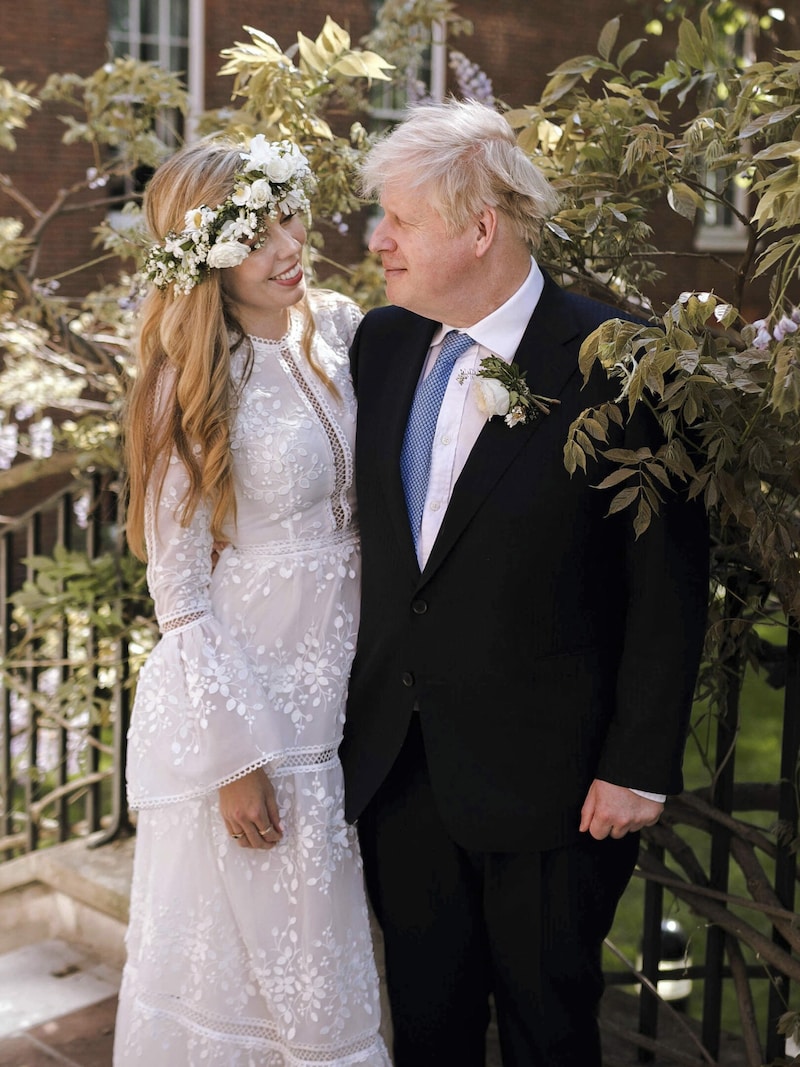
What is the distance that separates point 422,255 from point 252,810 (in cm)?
114

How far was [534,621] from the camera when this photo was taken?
89.2 inches

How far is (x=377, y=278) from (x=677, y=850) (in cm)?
202

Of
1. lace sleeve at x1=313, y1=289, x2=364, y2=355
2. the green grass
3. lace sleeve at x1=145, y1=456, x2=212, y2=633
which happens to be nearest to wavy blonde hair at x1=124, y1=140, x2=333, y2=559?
lace sleeve at x1=145, y1=456, x2=212, y2=633

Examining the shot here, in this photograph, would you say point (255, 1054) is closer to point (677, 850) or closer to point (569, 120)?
point (677, 850)

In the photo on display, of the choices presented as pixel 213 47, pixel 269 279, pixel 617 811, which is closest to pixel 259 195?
pixel 269 279

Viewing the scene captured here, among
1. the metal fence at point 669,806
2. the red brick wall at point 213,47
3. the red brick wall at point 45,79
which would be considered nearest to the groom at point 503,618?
the metal fence at point 669,806

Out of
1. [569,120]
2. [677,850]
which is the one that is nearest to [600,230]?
[569,120]

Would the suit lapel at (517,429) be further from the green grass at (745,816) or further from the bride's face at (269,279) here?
the green grass at (745,816)

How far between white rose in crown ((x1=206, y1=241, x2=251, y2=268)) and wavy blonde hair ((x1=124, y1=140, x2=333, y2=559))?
2.5 inches

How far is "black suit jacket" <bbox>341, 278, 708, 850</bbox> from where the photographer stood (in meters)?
2.21

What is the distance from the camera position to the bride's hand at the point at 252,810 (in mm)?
2422

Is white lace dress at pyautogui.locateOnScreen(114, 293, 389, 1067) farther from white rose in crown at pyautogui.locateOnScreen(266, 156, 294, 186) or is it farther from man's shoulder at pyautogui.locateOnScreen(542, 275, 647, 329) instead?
man's shoulder at pyautogui.locateOnScreen(542, 275, 647, 329)

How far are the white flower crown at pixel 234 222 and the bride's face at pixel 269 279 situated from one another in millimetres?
35

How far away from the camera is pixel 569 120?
2533 millimetres
